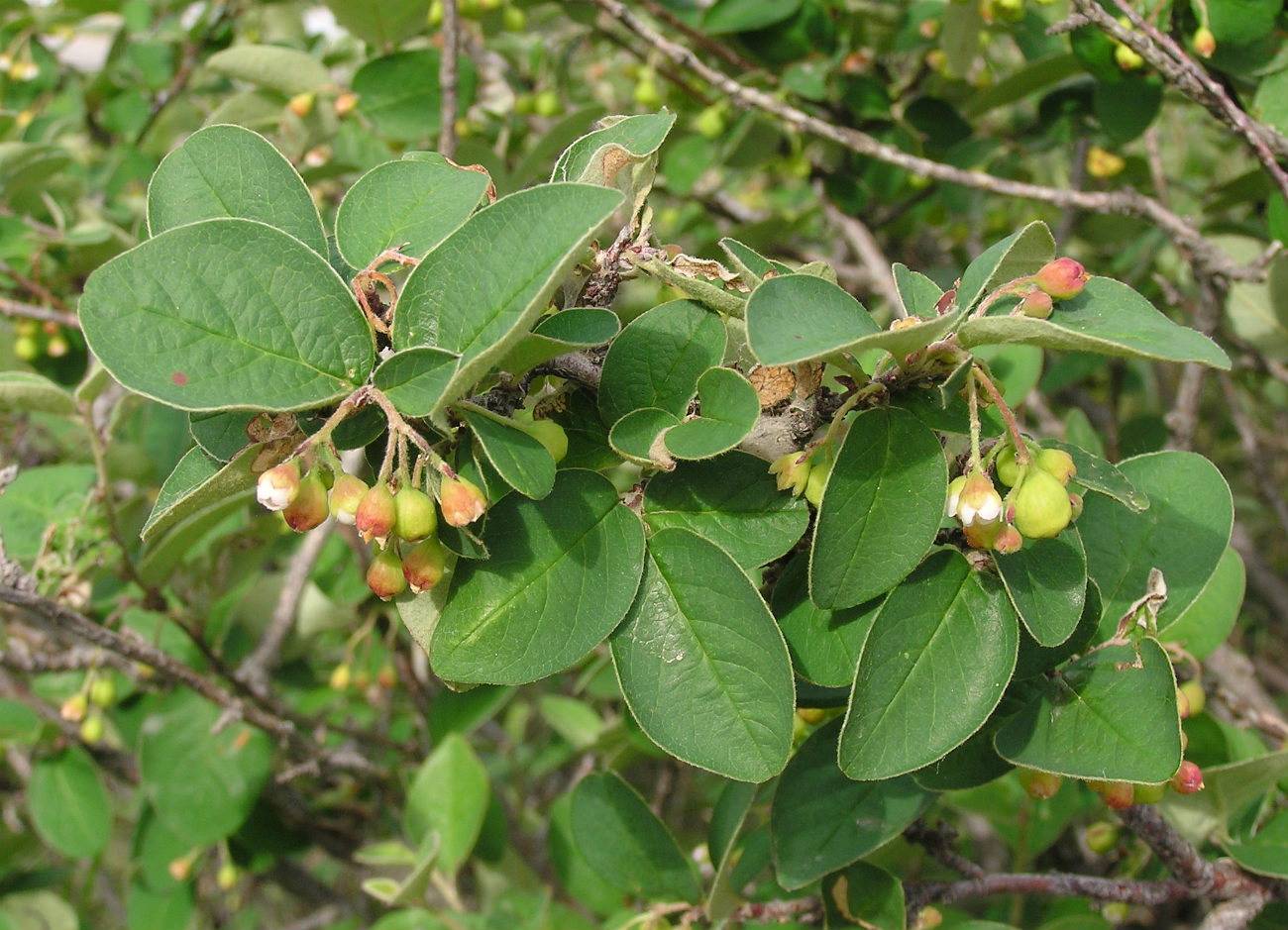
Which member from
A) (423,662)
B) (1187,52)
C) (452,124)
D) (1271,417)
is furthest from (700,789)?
(1271,417)

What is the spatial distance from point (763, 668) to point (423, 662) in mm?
1908

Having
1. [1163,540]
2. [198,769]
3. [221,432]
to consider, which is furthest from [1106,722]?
[198,769]

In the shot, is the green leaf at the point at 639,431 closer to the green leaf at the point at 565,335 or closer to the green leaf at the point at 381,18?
the green leaf at the point at 565,335

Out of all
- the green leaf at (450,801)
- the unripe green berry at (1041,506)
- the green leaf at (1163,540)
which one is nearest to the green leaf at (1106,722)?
the green leaf at (1163,540)

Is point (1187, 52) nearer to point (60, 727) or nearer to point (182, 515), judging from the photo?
point (182, 515)

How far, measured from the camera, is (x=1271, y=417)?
441 centimetres

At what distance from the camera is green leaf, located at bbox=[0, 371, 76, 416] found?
148cm

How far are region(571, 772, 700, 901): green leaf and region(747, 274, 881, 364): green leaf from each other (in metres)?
1.00

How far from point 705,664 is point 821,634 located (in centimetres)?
13

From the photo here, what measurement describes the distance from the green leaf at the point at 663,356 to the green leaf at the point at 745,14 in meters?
1.46

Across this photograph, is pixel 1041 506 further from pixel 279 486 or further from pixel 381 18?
pixel 381 18

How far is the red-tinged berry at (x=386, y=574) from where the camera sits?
92cm

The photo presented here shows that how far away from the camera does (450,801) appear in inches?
77.0

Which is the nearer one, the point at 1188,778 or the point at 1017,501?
the point at 1017,501
